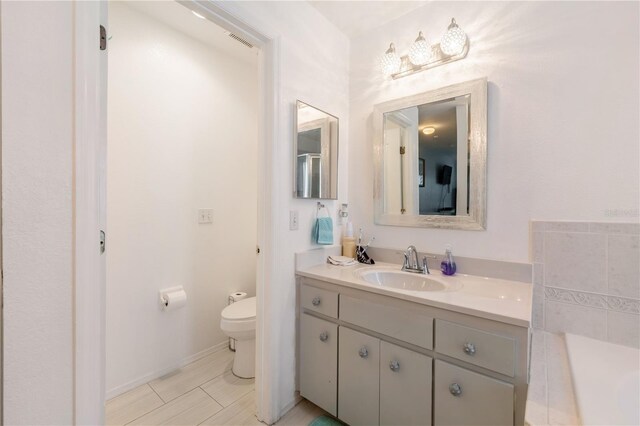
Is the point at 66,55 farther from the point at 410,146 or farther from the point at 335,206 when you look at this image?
the point at 410,146

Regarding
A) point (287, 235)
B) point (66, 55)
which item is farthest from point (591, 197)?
point (66, 55)

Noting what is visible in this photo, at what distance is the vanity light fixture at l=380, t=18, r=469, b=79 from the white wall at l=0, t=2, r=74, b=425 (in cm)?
157

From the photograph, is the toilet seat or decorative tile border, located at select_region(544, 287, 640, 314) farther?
the toilet seat

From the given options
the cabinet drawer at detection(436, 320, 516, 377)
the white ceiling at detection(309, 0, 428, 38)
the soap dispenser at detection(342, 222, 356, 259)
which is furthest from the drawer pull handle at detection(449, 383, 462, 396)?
the white ceiling at detection(309, 0, 428, 38)

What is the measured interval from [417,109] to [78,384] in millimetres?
1924

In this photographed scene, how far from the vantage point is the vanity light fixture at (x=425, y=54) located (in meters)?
1.49

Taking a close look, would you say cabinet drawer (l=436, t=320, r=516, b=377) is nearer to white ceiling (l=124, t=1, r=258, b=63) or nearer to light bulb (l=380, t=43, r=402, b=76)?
light bulb (l=380, t=43, r=402, b=76)

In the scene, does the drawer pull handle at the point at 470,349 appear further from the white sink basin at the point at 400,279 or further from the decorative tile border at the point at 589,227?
the decorative tile border at the point at 589,227

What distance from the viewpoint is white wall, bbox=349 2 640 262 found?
→ 115cm

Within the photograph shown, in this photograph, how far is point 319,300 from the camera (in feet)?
4.86

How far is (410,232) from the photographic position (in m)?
1.73

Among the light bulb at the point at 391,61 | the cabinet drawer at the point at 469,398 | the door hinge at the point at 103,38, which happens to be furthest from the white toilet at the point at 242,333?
the light bulb at the point at 391,61

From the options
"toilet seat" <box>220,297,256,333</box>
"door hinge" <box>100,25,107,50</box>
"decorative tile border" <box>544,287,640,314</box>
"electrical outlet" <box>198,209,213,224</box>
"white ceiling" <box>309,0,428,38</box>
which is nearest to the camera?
"door hinge" <box>100,25,107,50</box>

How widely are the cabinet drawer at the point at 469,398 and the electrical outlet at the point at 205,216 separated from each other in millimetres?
1817
